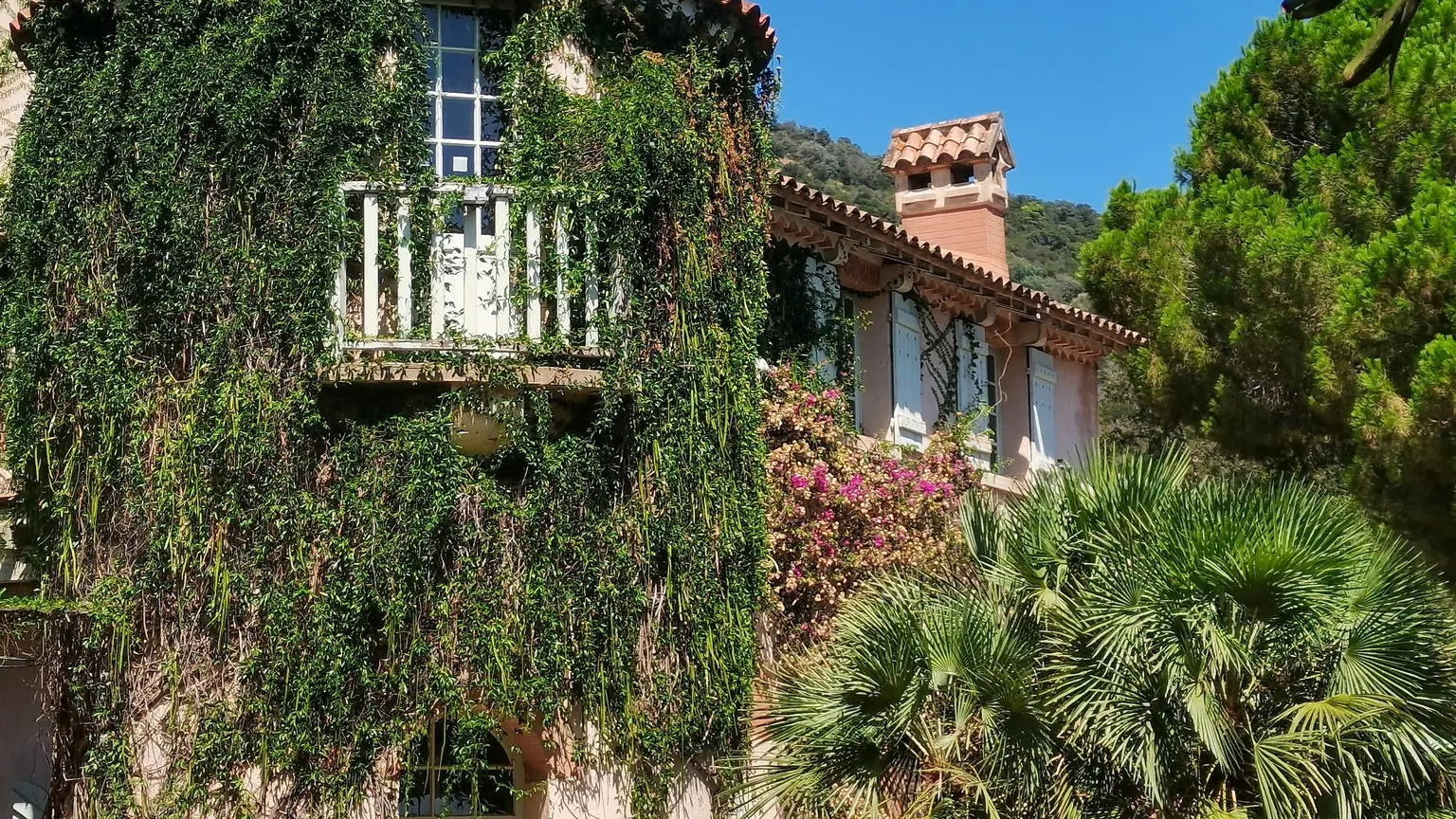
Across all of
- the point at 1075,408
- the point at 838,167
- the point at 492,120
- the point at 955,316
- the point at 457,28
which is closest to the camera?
the point at 492,120

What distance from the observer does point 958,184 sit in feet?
66.8

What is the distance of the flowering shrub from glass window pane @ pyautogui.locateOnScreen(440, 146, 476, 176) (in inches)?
138

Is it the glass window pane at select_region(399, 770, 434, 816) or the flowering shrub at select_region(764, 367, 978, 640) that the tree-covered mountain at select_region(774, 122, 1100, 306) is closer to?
the flowering shrub at select_region(764, 367, 978, 640)

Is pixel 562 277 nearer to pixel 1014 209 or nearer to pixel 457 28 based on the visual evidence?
pixel 457 28

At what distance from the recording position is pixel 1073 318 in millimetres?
18812

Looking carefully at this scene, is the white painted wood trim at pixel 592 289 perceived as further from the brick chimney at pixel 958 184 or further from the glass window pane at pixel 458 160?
the brick chimney at pixel 958 184

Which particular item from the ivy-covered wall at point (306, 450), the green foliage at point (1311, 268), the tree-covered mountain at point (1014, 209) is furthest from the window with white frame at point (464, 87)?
the tree-covered mountain at point (1014, 209)

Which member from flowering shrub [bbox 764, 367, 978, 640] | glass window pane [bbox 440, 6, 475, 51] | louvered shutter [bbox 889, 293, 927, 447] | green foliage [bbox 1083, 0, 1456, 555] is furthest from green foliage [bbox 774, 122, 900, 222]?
glass window pane [bbox 440, 6, 475, 51]

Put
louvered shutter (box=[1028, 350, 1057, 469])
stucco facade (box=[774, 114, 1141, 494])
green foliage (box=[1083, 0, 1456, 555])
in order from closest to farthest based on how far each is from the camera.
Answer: stucco facade (box=[774, 114, 1141, 494]) → green foliage (box=[1083, 0, 1456, 555]) → louvered shutter (box=[1028, 350, 1057, 469])

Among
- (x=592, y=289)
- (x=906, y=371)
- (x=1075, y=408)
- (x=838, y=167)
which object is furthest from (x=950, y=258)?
(x=838, y=167)

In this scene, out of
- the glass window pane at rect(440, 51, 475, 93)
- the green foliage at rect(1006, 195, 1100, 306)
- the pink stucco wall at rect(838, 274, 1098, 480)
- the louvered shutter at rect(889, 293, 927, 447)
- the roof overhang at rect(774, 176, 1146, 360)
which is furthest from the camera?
the green foliage at rect(1006, 195, 1100, 306)

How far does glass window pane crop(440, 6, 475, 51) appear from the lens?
11.6 meters

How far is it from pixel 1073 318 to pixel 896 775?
955 centimetres

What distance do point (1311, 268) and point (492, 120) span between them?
11553 mm
